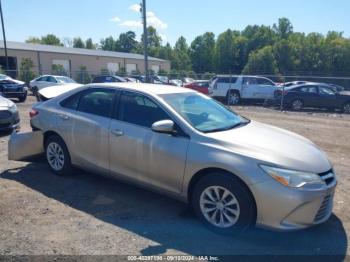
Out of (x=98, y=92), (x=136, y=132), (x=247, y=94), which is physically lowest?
(x=247, y=94)

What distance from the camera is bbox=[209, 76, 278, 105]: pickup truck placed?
67.5 ft

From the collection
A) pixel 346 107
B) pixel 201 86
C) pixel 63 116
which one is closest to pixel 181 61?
pixel 201 86

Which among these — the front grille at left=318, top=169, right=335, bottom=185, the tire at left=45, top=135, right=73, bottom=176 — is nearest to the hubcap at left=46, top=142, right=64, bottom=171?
the tire at left=45, top=135, right=73, bottom=176

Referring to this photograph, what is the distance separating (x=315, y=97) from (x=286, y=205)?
50.9ft

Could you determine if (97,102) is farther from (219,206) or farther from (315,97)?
(315,97)

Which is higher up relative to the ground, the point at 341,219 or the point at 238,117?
the point at 238,117

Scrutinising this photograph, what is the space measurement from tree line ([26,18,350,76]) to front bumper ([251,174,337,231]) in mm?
45971

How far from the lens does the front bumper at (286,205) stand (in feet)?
11.8

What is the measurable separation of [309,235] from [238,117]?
73.5 inches

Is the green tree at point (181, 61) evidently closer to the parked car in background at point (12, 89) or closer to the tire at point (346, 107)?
the parked car in background at point (12, 89)

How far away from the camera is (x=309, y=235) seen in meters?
4.07

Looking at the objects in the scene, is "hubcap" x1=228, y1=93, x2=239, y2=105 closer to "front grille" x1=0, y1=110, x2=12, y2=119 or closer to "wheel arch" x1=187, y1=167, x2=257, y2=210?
"front grille" x1=0, y1=110, x2=12, y2=119

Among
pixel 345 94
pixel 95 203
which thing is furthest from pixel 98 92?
pixel 345 94

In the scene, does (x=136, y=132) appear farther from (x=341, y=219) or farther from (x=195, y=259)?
(x=341, y=219)
